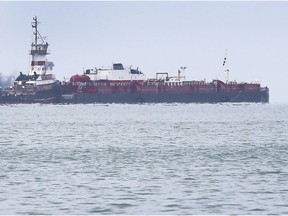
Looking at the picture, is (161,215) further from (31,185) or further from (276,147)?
(276,147)

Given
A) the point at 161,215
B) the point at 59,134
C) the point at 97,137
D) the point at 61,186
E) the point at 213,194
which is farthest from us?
the point at 59,134

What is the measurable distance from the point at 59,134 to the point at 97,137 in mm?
6539

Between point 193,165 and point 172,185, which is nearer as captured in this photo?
point 172,185

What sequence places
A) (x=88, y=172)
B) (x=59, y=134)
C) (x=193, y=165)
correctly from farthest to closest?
(x=59, y=134) < (x=193, y=165) < (x=88, y=172)

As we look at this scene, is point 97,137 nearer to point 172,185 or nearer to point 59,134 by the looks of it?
point 59,134

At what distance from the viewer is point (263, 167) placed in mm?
47469

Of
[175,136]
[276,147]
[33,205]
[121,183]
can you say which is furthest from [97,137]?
[33,205]

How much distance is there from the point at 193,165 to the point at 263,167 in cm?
356

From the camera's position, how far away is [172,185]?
39906 millimetres

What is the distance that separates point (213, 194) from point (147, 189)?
284 cm

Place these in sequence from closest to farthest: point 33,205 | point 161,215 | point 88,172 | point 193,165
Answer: point 161,215 → point 33,205 → point 88,172 → point 193,165

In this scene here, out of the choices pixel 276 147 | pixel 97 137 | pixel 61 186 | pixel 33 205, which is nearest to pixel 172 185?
pixel 61 186

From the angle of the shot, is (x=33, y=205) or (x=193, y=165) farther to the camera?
→ (x=193, y=165)

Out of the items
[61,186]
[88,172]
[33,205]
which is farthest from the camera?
[88,172]
